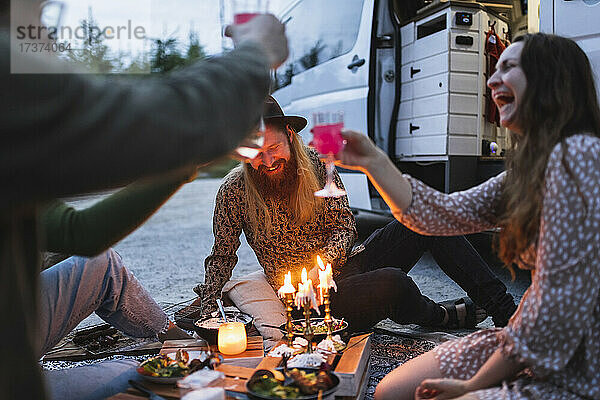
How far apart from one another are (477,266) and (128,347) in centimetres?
193

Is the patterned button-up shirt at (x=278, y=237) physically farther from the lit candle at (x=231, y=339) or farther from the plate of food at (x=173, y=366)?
the plate of food at (x=173, y=366)

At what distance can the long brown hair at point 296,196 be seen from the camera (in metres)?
2.99

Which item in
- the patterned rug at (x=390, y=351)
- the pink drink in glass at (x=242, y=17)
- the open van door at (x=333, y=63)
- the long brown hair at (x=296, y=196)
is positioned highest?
the open van door at (x=333, y=63)

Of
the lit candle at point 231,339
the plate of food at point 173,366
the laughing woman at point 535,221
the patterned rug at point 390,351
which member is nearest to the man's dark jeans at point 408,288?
the patterned rug at point 390,351

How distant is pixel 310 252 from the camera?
307 cm

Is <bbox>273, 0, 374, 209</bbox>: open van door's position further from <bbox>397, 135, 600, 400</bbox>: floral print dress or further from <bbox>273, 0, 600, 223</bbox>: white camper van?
<bbox>397, 135, 600, 400</bbox>: floral print dress

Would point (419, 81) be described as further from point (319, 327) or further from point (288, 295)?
point (288, 295)

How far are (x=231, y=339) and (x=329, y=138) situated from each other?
38.6 inches

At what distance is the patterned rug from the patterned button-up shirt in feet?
1.51

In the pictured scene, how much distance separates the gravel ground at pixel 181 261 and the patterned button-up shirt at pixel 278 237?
18.0 inches

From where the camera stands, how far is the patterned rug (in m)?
2.69

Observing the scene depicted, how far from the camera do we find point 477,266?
115 inches

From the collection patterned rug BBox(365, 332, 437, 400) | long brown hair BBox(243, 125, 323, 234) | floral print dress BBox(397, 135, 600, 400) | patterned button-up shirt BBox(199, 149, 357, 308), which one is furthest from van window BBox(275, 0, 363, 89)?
floral print dress BBox(397, 135, 600, 400)

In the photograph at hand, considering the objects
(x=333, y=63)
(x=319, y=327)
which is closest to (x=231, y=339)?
(x=319, y=327)
